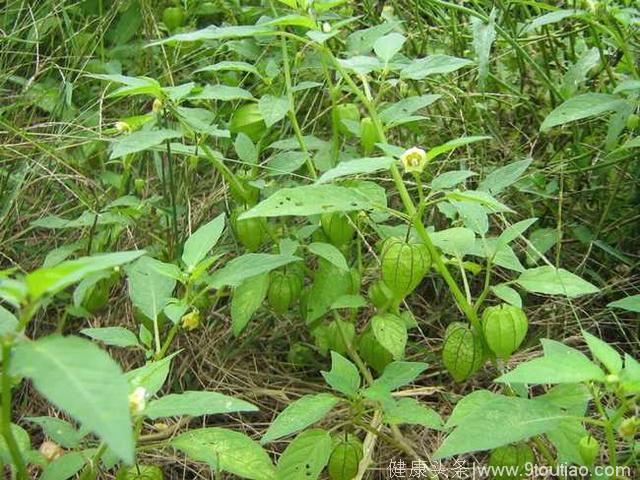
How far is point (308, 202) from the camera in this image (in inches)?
39.1

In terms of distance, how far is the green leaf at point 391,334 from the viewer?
1147mm

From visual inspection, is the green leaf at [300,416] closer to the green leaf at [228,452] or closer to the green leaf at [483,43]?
the green leaf at [228,452]

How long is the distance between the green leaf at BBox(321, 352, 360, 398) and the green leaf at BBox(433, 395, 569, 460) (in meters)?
0.19

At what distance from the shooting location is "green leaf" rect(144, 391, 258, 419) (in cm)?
87

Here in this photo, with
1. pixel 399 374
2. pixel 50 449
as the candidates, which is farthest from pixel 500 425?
pixel 50 449

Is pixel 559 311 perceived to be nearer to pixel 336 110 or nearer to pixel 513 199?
pixel 513 199

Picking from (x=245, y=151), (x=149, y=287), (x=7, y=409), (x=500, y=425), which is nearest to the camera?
(x=7, y=409)

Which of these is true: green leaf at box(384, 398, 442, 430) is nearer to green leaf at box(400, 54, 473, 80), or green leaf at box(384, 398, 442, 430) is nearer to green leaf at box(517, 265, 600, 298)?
green leaf at box(517, 265, 600, 298)

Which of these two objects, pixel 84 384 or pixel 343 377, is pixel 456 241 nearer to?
pixel 343 377

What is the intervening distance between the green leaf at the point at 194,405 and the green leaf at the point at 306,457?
17cm

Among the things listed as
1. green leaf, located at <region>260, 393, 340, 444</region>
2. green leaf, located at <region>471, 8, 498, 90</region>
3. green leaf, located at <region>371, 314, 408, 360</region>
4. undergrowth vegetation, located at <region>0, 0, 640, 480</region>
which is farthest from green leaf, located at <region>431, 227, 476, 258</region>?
green leaf, located at <region>471, 8, 498, 90</region>

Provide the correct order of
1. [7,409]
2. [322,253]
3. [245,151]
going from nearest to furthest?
[7,409] → [322,253] → [245,151]

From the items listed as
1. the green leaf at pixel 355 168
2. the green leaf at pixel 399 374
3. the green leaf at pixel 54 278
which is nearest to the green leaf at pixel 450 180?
the green leaf at pixel 355 168

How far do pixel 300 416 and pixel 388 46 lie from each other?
54cm
